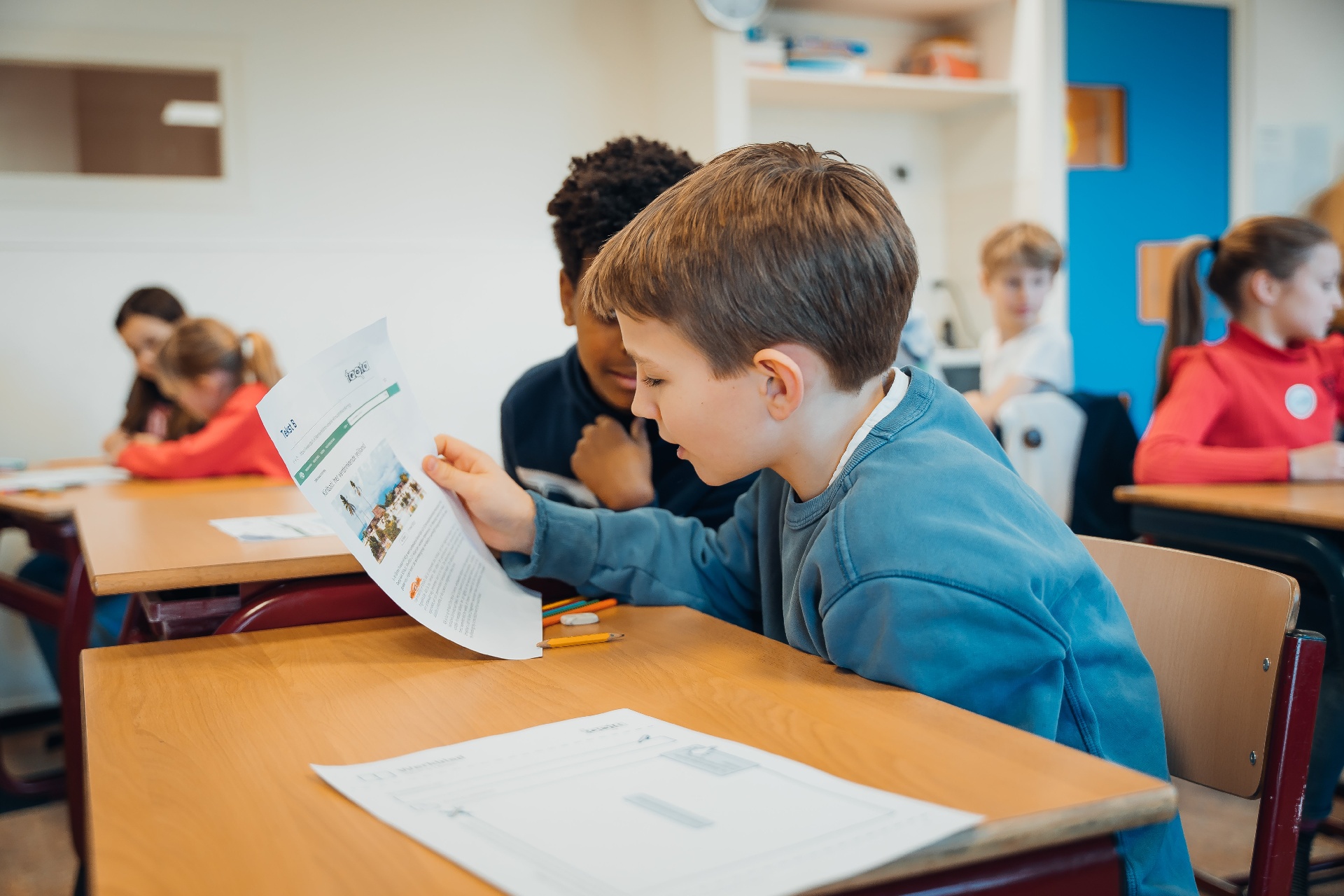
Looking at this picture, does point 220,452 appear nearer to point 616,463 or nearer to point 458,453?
point 616,463

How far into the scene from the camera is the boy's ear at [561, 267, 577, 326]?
1.45 metres

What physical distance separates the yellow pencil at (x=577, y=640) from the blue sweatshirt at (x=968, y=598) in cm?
16

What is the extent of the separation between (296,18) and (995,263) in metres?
2.28

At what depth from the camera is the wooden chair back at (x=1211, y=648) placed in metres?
0.92

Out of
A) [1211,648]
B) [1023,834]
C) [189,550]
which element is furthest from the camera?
[189,550]

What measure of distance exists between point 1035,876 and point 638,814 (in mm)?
209

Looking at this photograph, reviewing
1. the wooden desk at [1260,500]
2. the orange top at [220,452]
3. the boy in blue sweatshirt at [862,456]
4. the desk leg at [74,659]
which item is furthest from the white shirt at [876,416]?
the orange top at [220,452]

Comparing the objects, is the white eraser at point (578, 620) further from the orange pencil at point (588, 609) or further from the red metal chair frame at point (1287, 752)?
the red metal chair frame at point (1287, 752)

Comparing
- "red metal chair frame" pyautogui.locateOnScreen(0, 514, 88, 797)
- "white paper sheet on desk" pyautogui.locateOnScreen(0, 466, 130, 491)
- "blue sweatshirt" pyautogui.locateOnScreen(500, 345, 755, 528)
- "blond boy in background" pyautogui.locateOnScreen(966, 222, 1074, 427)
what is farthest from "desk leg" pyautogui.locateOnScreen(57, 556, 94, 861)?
"blond boy in background" pyautogui.locateOnScreen(966, 222, 1074, 427)

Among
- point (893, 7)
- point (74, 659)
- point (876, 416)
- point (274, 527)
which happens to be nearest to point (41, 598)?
point (74, 659)

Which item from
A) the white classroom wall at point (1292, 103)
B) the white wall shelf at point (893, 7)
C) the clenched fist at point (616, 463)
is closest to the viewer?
the clenched fist at point (616, 463)

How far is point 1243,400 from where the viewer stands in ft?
7.70

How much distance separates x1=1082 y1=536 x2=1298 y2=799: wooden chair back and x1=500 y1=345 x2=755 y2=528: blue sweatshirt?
0.52 m

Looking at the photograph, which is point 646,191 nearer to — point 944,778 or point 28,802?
point 944,778
